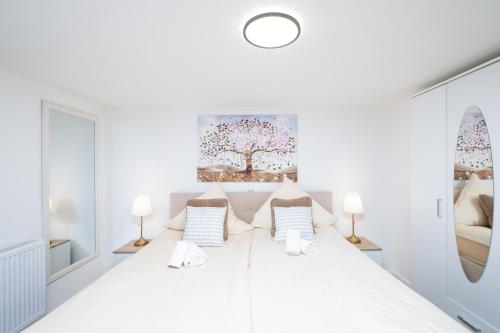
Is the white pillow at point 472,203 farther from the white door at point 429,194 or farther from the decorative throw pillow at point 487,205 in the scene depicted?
the white door at point 429,194

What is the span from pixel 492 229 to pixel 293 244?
1437 millimetres

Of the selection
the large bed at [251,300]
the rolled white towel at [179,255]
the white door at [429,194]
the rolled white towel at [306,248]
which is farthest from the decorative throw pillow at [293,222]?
the white door at [429,194]

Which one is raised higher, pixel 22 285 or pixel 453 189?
pixel 453 189

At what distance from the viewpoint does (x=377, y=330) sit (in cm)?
106

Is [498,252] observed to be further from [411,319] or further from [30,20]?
[30,20]

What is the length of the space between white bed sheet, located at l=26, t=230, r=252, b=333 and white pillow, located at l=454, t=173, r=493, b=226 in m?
1.84

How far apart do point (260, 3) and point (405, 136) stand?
261 centimetres

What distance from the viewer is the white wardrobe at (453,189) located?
1.70 m

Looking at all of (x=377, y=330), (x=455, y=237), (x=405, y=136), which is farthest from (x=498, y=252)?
(x=405, y=136)

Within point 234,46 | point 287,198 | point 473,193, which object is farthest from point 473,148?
point 234,46

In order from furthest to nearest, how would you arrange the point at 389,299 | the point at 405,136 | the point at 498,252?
the point at 405,136 → the point at 498,252 → the point at 389,299

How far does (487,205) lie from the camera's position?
5.74 feet

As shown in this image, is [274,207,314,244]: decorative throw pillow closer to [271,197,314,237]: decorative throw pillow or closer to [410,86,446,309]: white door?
[271,197,314,237]: decorative throw pillow

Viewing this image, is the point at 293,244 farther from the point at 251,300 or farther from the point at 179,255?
the point at 179,255
